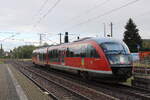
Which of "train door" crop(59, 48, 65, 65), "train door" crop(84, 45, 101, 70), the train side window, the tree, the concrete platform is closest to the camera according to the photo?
the concrete platform

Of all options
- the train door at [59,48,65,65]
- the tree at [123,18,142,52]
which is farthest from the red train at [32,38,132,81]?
the tree at [123,18,142,52]

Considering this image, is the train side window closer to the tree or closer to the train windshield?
the train windshield

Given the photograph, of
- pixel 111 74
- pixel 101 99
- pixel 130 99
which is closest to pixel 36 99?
pixel 101 99

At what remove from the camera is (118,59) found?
16672 mm

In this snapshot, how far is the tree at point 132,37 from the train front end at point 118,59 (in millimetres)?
60740

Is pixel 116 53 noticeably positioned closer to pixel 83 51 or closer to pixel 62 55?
pixel 83 51

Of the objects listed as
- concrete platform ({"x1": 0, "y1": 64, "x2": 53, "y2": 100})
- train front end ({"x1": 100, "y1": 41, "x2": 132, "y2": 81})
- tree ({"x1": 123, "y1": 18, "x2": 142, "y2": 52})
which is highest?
tree ({"x1": 123, "y1": 18, "x2": 142, "y2": 52})

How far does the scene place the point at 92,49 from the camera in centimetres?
1820

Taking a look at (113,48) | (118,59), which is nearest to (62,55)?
(113,48)

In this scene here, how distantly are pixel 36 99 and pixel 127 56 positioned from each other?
6907mm

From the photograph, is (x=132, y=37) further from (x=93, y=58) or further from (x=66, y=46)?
(x=93, y=58)

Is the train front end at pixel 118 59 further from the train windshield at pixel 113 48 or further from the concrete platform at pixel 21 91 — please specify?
the concrete platform at pixel 21 91

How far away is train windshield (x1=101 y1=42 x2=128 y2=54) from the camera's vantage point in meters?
17.0

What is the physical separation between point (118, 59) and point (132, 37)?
62.7 meters
